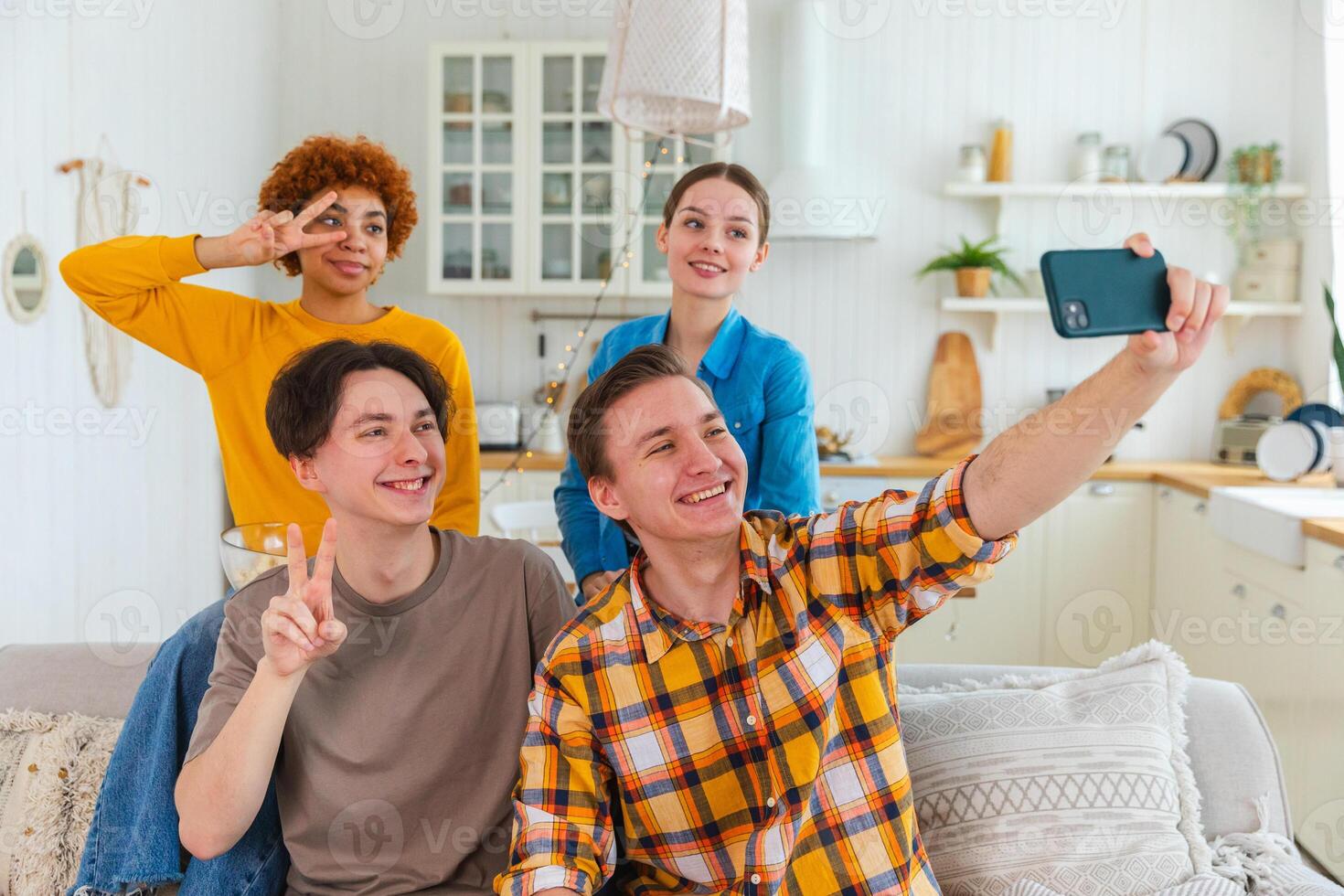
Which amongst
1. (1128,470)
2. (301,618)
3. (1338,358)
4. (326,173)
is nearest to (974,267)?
(1128,470)

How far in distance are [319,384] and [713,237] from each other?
70 cm

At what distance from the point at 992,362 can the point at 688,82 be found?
7.39ft

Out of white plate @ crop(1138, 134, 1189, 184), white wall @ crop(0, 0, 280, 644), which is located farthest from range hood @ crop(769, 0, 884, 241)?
white wall @ crop(0, 0, 280, 644)

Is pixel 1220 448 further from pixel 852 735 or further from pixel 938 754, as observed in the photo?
pixel 852 735

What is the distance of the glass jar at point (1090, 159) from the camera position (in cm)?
411

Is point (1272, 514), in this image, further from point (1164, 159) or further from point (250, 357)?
point (250, 357)

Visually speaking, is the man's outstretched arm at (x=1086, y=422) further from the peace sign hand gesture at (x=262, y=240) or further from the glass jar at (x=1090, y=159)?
the glass jar at (x=1090, y=159)

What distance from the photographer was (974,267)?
4137mm

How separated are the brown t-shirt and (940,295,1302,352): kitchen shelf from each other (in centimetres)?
307

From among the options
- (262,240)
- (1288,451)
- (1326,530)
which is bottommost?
(1326,530)

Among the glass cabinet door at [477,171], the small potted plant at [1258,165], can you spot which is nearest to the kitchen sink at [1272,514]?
the small potted plant at [1258,165]

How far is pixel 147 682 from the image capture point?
1.48m

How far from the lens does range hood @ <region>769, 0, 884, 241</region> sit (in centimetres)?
415

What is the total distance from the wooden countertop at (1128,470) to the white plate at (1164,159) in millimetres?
1096
